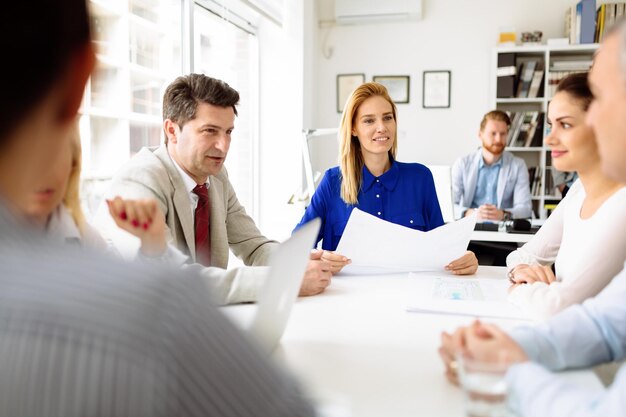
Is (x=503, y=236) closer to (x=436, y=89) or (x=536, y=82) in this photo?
(x=536, y=82)

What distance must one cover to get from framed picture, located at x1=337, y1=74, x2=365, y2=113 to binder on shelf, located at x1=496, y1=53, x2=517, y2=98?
1.28 m

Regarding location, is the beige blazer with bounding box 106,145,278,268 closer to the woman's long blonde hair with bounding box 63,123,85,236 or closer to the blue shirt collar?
the woman's long blonde hair with bounding box 63,123,85,236

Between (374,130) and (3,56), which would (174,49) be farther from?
(3,56)

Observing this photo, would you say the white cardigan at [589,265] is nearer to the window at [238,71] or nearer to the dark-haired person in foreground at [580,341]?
the dark-haired person in foreground at [580,341]

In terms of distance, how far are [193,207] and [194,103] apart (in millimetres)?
361

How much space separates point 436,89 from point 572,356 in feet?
15.1

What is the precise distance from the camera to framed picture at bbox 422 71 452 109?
521 cm

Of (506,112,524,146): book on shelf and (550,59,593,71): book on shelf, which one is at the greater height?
(550,59,593,71): book on shelf

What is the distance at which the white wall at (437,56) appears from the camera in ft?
16.5

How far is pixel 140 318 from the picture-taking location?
369 millimetres

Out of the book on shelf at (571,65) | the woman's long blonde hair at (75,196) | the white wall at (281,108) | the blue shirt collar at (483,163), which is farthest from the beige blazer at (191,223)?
the book on shelf at (571,65)

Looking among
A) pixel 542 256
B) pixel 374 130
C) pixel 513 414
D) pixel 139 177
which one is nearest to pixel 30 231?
pixel 513 414

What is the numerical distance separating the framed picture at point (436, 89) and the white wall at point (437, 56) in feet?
0.16

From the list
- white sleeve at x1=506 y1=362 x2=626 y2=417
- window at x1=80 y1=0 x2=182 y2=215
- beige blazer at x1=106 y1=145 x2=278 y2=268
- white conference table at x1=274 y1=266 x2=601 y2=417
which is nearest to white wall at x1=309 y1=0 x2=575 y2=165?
window at x1=80 y1=0 x2=182 y2=215
